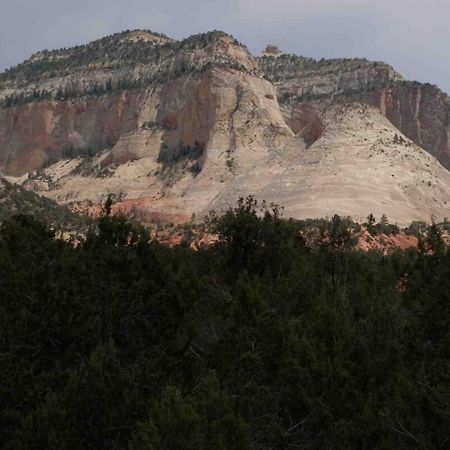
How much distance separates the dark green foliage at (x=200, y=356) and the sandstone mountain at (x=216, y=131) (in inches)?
1692

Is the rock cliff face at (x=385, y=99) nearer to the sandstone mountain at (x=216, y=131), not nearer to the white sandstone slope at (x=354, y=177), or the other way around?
the sandstone mountain at (x=216, y=131)

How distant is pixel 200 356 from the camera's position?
1948cm

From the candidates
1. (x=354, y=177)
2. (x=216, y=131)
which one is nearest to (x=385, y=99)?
(x=216, y=131)

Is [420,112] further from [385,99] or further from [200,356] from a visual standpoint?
[200,356]

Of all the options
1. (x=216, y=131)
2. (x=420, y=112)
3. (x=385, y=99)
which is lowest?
(x=216, y=131)

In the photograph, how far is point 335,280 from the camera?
27.8 m

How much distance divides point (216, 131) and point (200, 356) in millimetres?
72000

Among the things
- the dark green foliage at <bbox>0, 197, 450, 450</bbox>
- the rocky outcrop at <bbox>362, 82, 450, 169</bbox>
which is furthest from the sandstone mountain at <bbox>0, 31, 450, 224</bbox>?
the dark green foliage at <bbox>0, 197, 450, 450</bbox>

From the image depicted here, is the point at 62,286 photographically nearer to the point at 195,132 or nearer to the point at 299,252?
the point at 299,252

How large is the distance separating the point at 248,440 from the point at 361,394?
11.9ft

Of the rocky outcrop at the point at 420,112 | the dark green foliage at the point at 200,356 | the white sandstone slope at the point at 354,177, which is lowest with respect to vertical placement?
the dark green foliage at the point at 200,356

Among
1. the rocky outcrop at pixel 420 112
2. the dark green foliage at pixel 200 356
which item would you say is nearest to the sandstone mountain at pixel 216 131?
the rocky outcrop at pixel 420 112

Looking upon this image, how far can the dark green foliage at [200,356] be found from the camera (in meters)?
15.6

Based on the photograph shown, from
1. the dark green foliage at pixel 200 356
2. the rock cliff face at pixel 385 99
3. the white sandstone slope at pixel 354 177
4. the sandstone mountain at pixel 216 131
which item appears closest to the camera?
the dark green foliage at pixel 200 356
